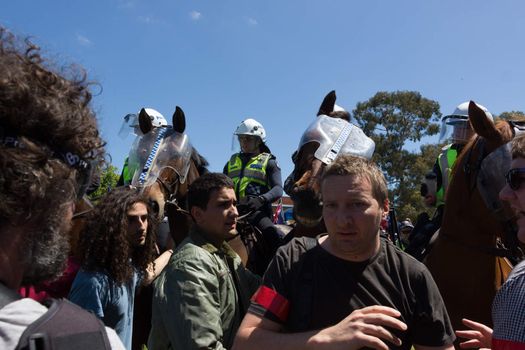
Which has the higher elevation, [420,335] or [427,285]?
[427,285]

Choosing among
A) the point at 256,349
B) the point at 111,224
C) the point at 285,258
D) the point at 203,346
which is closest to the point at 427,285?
the point at 285,258

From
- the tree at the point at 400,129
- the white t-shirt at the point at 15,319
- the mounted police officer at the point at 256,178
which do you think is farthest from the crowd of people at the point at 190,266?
the tree at the point at 400,129

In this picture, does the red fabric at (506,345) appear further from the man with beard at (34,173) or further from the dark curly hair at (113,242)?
the dark curly hair at (113,242)

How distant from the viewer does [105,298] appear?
3.62 metres

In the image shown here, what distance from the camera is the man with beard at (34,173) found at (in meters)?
1.20

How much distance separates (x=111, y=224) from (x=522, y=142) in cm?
301

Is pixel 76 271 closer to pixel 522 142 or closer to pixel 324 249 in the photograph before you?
pixel 324 249

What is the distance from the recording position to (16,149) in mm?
1253

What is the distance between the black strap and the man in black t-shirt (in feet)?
4.11

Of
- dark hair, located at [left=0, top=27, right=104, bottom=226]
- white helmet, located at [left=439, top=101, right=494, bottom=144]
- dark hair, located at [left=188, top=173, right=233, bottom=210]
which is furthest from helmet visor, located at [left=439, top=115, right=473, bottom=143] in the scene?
dark hair, located at [left=0, top=27, right=104, bottom=226]

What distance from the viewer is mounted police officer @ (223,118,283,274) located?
229 inches

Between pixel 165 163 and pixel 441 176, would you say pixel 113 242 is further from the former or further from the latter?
pixel 441 176

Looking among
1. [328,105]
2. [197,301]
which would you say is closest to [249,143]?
[328,105]

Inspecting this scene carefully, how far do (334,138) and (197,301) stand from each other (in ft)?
7.50
